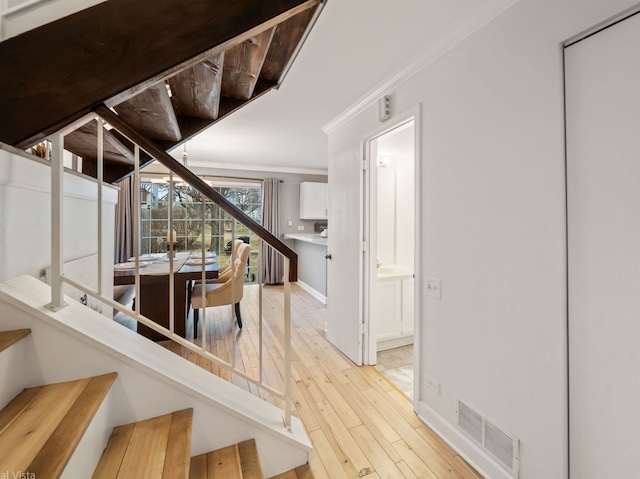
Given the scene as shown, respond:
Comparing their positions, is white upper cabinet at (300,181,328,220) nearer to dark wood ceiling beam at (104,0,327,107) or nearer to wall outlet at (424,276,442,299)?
wall outlet at (424,276,442,299)

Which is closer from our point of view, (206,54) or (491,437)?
(206,54)

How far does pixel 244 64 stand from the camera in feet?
5.22

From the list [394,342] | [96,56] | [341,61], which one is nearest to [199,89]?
[96,56]

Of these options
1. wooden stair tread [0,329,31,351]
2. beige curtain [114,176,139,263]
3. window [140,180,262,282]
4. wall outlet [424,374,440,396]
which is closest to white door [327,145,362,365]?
wall outlet [424,374,440,396]

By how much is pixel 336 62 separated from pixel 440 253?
1.46 meters

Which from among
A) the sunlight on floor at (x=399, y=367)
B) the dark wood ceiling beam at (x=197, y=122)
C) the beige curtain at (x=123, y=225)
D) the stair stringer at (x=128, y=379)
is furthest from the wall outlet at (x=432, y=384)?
the beige curtain at (x=123, y=225)

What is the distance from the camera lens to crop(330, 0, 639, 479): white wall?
110 cm

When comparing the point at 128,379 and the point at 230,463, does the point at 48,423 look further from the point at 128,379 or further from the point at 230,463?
the point at 230,463

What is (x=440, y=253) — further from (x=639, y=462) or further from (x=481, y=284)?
(x=639, y=462)

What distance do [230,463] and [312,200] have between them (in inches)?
195

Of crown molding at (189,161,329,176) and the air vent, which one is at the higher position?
crown molding at (189,161,329,176)

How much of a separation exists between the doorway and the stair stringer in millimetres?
1163

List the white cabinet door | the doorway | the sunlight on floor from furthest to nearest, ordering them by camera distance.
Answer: the white cabinet door → the doorway → the sunlight on floor

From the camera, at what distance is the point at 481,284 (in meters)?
1.40
